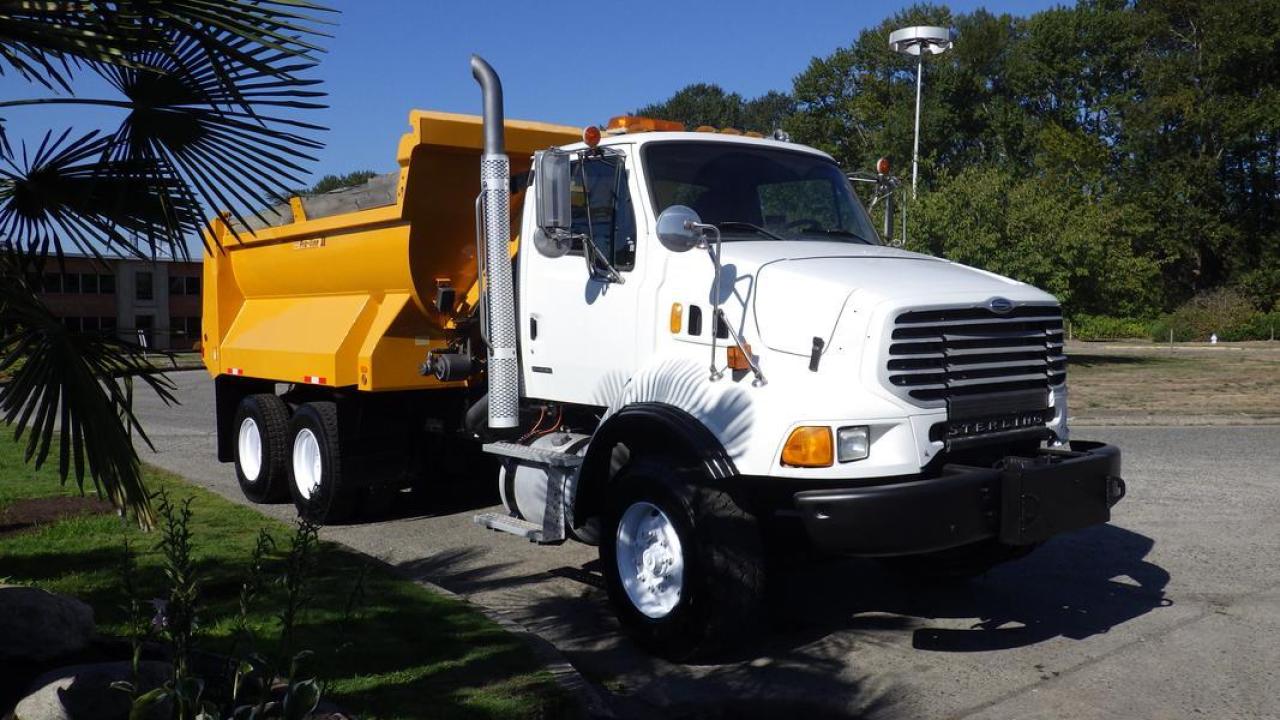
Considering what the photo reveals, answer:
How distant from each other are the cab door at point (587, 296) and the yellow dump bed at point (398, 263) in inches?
44.0

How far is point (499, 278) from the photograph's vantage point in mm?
7082

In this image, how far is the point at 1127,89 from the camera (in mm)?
61438

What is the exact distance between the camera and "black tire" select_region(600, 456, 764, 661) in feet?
17.5

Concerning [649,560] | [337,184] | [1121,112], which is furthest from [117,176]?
[1121,112]

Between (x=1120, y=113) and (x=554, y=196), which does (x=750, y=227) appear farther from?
(x=1120, y=113)

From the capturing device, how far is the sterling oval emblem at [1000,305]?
566cm

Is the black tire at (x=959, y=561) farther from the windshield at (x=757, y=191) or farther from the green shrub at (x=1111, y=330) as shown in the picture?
the green shrub at (x=1111, y=330)

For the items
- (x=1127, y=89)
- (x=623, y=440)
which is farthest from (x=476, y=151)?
(x=1127, y=89)

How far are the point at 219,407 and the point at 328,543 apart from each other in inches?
152

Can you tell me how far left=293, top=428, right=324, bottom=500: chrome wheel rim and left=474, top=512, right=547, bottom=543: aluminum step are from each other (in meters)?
2.76

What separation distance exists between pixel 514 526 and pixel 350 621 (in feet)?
4.30

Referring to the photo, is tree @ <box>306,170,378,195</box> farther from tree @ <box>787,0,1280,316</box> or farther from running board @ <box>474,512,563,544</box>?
tree @ <box>787,0,1280,316</box>

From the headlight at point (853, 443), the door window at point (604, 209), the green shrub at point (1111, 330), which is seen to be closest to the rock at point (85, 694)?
the headlight at point (853, 443)

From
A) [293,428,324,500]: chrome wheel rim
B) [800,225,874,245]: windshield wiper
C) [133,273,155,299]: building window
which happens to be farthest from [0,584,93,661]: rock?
[133,273,155,299]: building window
